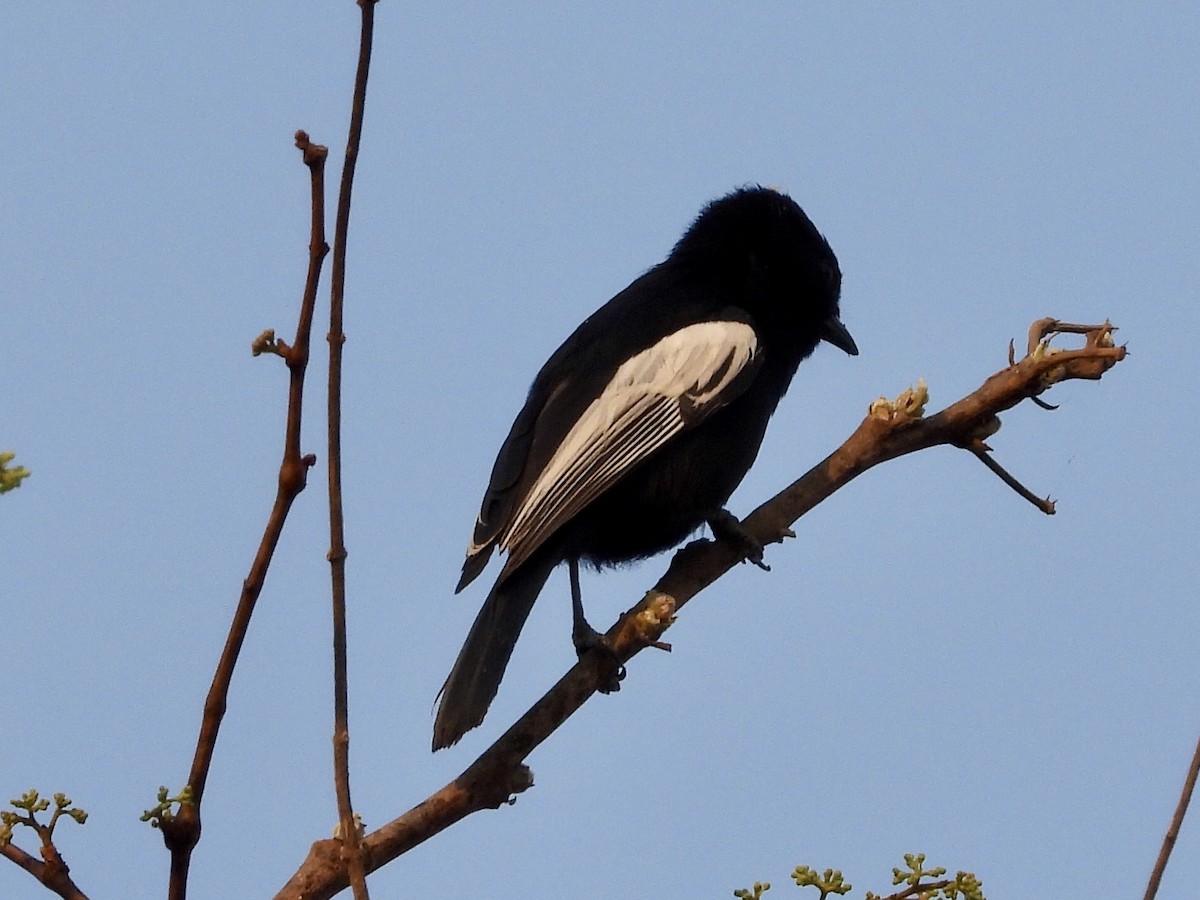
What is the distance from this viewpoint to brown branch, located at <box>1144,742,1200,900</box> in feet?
9.11

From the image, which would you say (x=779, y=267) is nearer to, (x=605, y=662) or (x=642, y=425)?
(x=642, y=425)

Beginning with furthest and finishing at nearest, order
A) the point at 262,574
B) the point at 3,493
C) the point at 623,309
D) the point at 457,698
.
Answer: the point at 623,309 → the point at 457,698 → the point at 262,574 → the point at 3,493

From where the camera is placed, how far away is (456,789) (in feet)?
11.8

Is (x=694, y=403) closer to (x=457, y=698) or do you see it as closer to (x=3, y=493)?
(x=457, y=698)

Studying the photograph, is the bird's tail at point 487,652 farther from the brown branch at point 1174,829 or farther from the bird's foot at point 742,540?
the brown branch at point 1174,829

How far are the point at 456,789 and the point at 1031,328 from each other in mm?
2002

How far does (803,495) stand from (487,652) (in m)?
0.98

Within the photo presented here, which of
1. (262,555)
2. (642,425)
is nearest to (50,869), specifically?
(262,555)

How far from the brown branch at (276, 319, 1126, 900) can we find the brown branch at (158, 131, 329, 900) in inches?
48.4

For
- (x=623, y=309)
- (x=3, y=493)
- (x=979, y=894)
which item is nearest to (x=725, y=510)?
(x=623, y=309)

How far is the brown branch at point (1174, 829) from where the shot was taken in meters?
2.78

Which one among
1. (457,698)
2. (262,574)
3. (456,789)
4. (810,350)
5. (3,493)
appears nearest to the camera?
(3,493)

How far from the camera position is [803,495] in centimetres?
434

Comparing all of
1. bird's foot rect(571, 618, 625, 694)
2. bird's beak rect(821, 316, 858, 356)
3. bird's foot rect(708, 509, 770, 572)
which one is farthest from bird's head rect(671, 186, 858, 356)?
bird's foot rect(571, 618, 625, 694)
